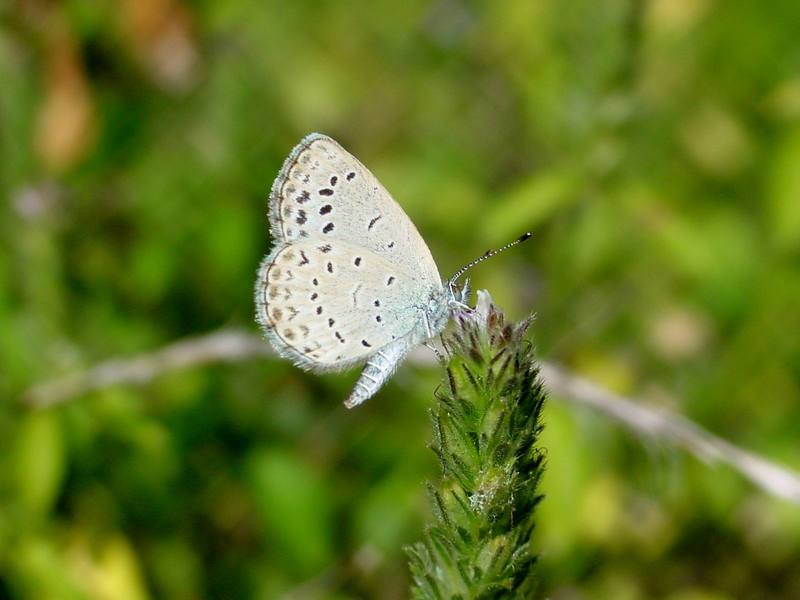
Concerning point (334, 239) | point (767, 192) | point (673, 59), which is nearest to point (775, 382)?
point (767, 192)

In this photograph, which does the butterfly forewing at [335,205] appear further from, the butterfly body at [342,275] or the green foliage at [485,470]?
the green foliage at [485,470]

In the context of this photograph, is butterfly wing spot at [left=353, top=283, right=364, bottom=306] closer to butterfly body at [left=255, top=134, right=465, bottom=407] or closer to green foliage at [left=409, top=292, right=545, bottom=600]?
butterfly body at [left=255, top=134, right=465, bottom=407]

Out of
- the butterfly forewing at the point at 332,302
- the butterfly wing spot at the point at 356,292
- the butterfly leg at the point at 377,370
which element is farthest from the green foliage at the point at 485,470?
the butterfly wing spot at the point at 356,292

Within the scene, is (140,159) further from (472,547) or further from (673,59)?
(472,547)

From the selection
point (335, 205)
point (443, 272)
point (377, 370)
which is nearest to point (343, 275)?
point (335, 205)

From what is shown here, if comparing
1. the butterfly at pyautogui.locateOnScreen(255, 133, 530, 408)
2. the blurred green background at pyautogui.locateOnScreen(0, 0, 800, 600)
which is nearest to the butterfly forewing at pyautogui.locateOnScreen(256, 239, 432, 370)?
the butterfly at pyautogui.locateOnScreen(255, 133, 530, 408)

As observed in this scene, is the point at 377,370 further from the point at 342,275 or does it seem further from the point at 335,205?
the point at 335,205
